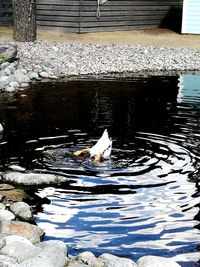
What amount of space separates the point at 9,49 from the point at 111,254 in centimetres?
1058

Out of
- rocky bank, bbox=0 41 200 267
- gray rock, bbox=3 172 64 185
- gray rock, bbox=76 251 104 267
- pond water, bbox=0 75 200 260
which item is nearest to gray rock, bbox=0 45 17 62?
rocky bank, bbox=0 41 200 267

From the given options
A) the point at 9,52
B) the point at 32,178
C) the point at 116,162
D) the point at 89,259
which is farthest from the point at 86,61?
the point at 89,259

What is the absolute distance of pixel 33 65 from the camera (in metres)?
15.1

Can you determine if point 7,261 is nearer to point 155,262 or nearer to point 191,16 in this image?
point 155,262

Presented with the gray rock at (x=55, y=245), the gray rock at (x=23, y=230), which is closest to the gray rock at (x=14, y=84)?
the gray rock at (x=23, y=230)

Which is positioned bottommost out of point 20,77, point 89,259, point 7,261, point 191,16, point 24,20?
point 89,259

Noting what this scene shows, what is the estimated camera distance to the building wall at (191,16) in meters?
21.8

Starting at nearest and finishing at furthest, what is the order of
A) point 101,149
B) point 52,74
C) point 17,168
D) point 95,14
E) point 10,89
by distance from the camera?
1. point 17,168
2. point 101,149
3. point 10,89
4. point 52,74
5. point 95,14

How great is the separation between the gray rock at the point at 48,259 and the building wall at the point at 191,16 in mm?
18150

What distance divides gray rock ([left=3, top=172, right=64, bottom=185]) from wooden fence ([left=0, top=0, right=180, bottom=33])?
14.2m

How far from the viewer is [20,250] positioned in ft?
15.7

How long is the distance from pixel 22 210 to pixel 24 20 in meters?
12.5

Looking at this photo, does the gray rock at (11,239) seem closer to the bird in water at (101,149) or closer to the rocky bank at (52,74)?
the rocky bank at (52,74)

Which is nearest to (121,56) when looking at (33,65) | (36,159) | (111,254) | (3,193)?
(33,65)
